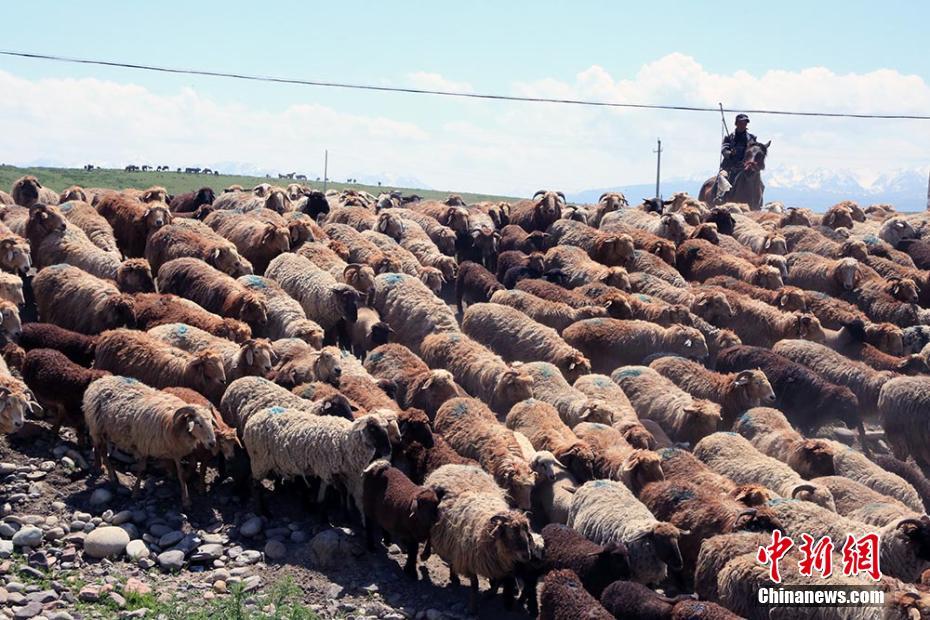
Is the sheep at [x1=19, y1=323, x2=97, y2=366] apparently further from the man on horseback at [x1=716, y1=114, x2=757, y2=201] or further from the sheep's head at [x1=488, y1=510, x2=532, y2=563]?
the man on horseback at [x1=716, y1=114, x2=757, y2=201]

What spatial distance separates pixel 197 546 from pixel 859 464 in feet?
24.7

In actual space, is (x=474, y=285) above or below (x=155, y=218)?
below

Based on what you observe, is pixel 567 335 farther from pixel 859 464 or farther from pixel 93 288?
pixel 93 288

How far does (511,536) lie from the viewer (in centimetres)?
916

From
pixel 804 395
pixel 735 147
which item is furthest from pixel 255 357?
pixel 735 147

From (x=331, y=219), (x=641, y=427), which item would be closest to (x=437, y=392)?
(x=641, y=427)

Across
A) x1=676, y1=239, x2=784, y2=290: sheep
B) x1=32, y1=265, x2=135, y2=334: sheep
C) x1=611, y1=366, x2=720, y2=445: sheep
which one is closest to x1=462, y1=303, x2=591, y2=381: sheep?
x1=611, y1=366, x2=720, y2=445: sheep

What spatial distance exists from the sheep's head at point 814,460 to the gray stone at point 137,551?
7312 millimetres

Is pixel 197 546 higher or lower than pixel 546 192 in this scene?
lower

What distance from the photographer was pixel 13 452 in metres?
11.5

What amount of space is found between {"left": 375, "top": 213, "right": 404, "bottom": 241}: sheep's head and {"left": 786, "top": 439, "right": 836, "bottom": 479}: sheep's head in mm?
9839

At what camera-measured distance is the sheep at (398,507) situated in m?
9.73

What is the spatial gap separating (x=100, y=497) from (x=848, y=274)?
13.7 m

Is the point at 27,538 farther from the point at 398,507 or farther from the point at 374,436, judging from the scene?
the point at 398,507
